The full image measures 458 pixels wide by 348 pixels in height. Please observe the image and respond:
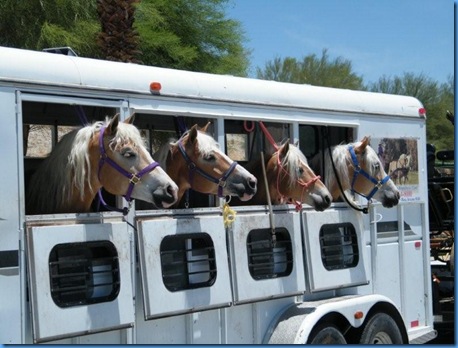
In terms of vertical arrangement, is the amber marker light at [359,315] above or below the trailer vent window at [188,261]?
below

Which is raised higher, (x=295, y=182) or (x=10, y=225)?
(x=295, y=182)

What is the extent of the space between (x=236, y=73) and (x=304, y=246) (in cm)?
→ 1432

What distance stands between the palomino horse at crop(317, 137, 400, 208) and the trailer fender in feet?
2.89

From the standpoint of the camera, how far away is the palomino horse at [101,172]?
5480mm

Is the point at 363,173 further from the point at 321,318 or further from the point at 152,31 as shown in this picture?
the point at 152,31

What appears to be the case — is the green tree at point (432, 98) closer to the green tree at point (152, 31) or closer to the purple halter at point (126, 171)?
the green tree at point (152, 31)

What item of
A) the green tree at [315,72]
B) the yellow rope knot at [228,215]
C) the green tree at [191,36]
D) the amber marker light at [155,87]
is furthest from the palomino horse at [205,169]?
the green tree at [315,72]

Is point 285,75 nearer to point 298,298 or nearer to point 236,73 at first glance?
point 236,73

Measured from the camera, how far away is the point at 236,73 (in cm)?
2091

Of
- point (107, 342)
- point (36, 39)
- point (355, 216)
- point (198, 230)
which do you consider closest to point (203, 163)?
point (198, 230)

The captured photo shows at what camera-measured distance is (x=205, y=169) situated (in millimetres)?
6105

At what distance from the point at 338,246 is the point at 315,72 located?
1421 inches

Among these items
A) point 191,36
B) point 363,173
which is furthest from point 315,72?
point 363,173

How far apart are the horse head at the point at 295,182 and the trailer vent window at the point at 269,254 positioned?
11.6 inches
